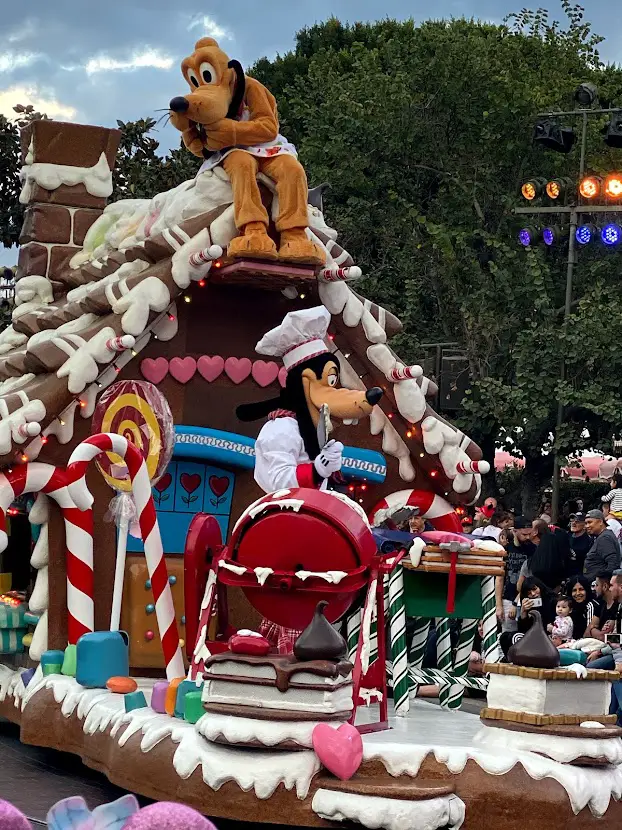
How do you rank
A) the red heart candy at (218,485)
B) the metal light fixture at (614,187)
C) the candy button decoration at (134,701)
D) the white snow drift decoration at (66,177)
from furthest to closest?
the metal light fixture at (614,187) < the white snow drift decoration at (66,177) < the red heart candy at (218,485) < the candy button decoration at (134,701)

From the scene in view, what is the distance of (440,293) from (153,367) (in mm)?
16941

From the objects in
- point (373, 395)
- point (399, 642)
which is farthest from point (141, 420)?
point (399, 642)

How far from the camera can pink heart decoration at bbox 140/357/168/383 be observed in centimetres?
1028

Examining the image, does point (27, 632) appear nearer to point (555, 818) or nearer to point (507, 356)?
point (555, 818)

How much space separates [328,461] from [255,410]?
2.89 ft

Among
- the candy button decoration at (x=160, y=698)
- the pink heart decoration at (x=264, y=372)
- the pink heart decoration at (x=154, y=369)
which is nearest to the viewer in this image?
the candy button decoration at (x=160, y=698)

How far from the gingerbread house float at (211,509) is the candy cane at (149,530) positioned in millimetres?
118

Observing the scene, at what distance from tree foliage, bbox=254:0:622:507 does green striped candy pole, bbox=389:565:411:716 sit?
14.8m

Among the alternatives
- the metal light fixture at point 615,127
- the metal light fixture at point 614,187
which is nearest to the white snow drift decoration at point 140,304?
the metal light fixture at point 615,127

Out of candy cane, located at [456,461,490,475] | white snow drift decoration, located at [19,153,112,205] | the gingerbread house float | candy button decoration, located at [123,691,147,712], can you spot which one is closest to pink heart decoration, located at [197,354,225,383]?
the gingerbread house float

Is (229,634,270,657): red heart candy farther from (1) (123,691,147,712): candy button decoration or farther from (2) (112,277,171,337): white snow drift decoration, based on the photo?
(2) (112,277,171,337): white snow drift decoration

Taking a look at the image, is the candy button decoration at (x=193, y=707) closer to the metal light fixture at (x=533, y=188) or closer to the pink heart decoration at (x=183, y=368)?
the pink heart decoration at (x=183, y=368)

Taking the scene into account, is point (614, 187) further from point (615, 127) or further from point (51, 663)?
point (51, 663)

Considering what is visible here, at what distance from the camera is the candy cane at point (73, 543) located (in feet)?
32.1
